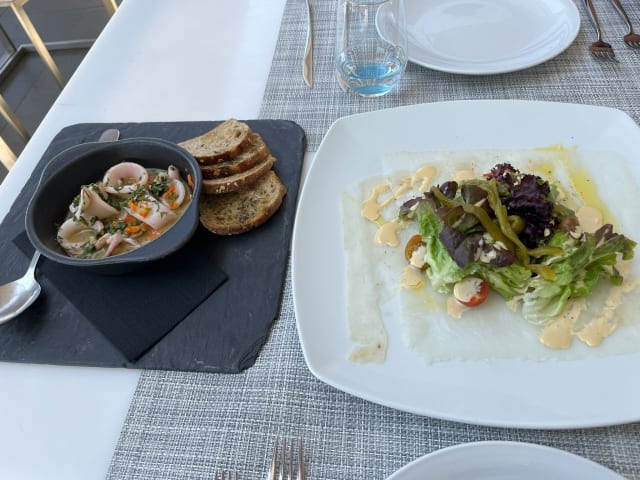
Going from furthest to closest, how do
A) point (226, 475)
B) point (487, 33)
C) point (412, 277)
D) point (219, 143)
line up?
point (487, 33)
point (219, 143)
point (412, 277)
point (226, 475)

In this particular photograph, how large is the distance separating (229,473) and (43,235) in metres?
0.81

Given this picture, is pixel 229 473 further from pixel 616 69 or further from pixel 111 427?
pixel 616 69

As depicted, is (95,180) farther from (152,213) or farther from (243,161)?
(243,161)

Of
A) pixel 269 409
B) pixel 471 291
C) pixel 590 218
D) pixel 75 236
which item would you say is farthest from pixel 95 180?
pixel 590 218

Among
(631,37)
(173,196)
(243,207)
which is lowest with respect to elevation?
(631,37)

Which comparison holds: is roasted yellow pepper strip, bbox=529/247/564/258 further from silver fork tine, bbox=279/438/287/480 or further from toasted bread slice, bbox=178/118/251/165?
toasted bread slice, bbox=178/118/251/165

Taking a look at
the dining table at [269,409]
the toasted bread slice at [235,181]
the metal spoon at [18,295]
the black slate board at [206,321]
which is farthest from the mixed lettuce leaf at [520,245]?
the metal spoon at [18,295]

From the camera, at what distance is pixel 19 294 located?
4.02 feet

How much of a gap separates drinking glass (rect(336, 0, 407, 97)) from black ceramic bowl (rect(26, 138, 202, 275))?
2.35 feet

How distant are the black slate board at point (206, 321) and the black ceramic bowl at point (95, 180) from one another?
0.13m

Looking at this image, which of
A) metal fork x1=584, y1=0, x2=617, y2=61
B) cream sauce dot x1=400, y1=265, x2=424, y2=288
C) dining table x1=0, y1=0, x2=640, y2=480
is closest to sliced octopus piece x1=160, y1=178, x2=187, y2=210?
dining table x1=0, y1=0, x2=640, y2=480

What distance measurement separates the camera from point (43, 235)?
4.03ft

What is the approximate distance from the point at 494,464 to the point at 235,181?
3.22ft

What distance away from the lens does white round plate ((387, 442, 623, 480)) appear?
775mm
